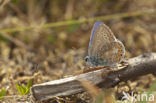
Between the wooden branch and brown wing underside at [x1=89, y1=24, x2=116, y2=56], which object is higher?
brown wing underside at [x1=89, y1=24, x2=116, y2=56]

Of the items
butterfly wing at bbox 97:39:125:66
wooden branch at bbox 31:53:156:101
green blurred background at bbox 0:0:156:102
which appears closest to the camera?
wooden branch at bbox 31:53:156:101

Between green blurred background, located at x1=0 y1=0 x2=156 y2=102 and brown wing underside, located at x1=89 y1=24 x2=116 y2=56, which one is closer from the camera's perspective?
brown wing underside, located at x1=89 y1=24 x2=116 y2=56

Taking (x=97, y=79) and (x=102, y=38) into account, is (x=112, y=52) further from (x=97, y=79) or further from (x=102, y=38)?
(x=97, y=79)

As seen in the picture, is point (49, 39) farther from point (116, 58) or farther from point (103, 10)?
point (116, 58)

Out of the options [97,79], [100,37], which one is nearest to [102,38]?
[100,37]

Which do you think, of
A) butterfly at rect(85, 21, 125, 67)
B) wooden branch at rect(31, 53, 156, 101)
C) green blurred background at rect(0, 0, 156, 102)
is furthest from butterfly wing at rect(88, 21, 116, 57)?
green blurred background at rect(0, 0, 156, 102)

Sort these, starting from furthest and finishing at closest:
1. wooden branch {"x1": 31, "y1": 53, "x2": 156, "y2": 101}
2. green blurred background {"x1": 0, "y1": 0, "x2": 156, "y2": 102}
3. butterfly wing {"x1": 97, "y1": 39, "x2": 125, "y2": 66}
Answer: green blurred background {"x1": 0, "y1": 0, "x2": 156, "y2": 102} < butterfly wing {"x1": 97, "y1": 39, "x2": 125, "y2": 66} < wooden branch {"x1": 31, "y1": 53, "x2": 156, "y2": 101}

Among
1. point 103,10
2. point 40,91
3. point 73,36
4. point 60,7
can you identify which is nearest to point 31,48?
point 73,36

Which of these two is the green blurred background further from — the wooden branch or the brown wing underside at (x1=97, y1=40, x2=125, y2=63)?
the wooden branch
